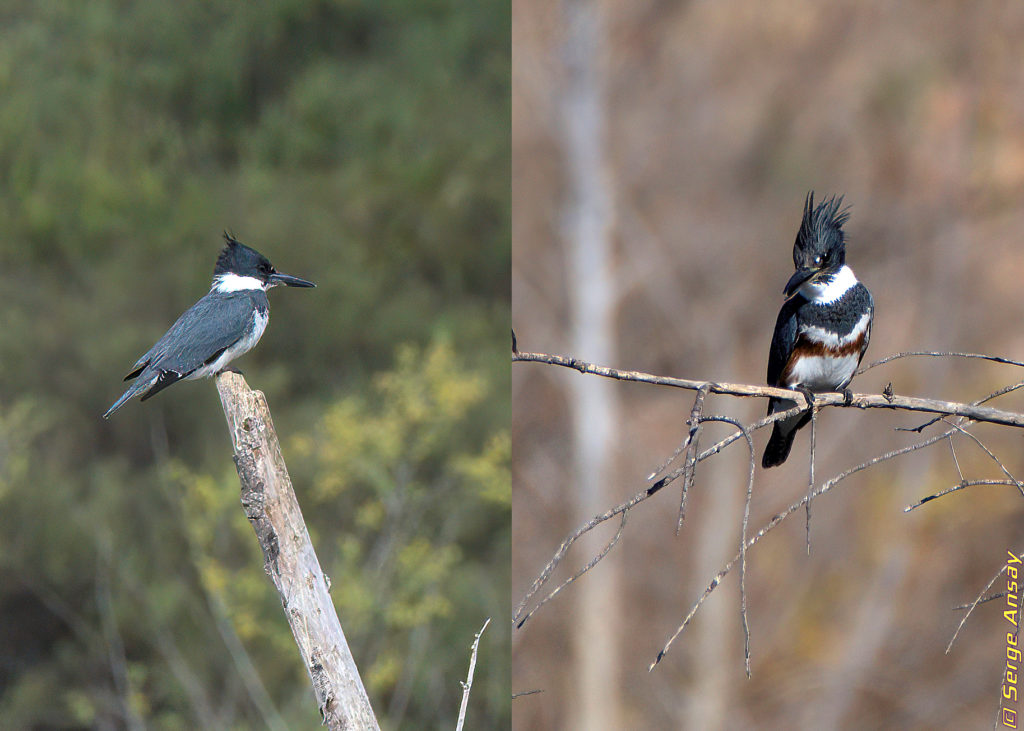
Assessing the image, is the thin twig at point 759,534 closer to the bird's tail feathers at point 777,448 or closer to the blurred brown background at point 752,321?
the bird's tail feathers at point 777,448

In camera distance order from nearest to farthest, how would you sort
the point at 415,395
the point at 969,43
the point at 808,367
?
the point at 808,367, the point at 415,395, the point at 969,43

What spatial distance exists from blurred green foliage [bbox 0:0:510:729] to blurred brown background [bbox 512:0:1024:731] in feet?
1.10

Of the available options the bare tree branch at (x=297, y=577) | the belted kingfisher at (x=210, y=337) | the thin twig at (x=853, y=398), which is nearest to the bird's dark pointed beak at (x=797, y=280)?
the thin twig at (x=853, y=398)

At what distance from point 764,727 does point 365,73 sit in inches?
122

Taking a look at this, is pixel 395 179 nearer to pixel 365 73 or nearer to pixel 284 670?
pixel 365 73

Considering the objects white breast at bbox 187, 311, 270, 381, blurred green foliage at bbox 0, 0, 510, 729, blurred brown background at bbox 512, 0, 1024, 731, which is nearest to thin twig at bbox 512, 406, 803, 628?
white breast at bbox 187, 311, 270, 381

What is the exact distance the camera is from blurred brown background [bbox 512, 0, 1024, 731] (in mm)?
3973

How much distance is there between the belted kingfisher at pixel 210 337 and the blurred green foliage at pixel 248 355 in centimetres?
145

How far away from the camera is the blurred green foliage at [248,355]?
3516 mm

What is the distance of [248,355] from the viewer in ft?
12.5

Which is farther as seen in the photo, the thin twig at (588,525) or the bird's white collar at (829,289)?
the bird's white collar at (829,289)

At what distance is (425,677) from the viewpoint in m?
3.61

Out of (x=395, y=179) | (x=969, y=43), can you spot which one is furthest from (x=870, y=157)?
(x=395, y=179)

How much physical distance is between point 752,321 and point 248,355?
76.3 inches
